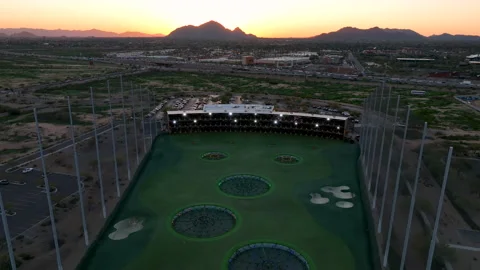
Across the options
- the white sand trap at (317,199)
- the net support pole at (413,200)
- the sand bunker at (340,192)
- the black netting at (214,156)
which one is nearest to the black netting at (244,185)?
the white sand trap at (317,199)

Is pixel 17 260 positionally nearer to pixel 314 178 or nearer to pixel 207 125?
pixel 314 178

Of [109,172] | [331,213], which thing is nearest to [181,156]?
[109,172]

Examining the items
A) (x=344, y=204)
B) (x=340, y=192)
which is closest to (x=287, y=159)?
(x=340, y=192)

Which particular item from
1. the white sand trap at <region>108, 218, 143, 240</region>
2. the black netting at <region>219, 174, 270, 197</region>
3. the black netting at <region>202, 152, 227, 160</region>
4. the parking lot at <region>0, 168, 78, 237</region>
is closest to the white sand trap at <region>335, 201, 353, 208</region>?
the black netting at <region>219, 174, 270, 197</region>

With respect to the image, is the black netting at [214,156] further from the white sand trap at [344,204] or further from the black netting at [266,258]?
the black netting at [266,258]

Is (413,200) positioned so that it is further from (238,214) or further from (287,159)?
(287,159)

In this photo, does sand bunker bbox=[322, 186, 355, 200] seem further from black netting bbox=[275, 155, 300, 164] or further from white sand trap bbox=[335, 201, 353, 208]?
black netting bbox=[275, 155, 300, 164]
